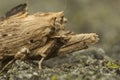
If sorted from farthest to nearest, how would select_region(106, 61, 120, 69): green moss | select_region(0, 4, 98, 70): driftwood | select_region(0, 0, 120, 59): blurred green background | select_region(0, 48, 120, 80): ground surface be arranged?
select_region(0, 0, 120, 59): blurred green background < select_region(0, 4, 98, 70): driftwood < select_region(106, 61, 120, 69): green moss < select_region(0, 48, 120, 80): ground surface

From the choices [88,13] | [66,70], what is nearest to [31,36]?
[66,70]

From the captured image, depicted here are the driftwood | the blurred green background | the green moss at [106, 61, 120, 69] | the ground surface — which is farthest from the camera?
the blurred green background

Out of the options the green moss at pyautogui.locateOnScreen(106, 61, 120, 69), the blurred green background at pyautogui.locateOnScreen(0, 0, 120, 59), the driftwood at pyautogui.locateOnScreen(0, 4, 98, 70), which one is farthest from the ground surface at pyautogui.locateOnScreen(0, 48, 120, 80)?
the blurred green background at pyautogui.locateOnScreen(0, 0, 120, 59)

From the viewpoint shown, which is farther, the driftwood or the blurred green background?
the blurred green background

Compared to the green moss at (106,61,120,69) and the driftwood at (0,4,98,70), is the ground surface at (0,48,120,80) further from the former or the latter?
the driftwood at (0,4,98,70)

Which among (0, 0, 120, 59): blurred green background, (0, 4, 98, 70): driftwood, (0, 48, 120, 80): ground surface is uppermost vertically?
(0, 0, 120, 59): blurred green background

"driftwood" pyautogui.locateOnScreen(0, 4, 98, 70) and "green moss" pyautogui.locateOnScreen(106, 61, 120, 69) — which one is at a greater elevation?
"driftwood" pyautogui.locateOnScreen(0, 4, 98, 70)

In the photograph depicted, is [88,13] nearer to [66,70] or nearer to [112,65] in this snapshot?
[112,65]

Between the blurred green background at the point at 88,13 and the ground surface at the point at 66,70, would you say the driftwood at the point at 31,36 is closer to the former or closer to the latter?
the ground surface at the point at 66,70
